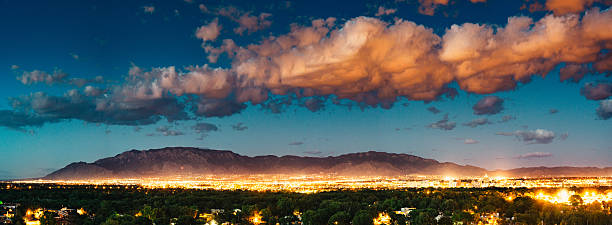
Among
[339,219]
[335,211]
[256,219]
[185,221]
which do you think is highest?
[335,211]

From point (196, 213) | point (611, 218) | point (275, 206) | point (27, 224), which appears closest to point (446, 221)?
point (611, 218)

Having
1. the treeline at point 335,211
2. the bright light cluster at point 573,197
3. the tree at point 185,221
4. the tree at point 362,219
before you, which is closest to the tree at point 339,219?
the treeline at point 335,211

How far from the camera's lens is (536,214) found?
65750mm

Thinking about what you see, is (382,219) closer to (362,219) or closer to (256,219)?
(362,219)

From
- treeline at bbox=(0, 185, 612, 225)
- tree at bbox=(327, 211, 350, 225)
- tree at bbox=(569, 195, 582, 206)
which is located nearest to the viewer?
tree at bbox=(327, 211, 350, 225)

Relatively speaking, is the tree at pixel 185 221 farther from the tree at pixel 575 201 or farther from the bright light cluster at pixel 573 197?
the bright light cluster at pixel 573 197

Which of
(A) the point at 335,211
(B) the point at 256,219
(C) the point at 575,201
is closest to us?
(A) the point at 335,211

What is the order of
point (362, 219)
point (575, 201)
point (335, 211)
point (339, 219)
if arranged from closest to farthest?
1. point (362, 219)
2. point (339, 219)
3. point (335, 211)
4. point (575, 201)

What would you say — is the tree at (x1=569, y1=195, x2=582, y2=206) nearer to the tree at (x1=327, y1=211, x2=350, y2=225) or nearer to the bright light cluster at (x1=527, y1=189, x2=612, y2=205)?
the bright light cluster at (x1=527, y1=189, x2=612, y2=205)

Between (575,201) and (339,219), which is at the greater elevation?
(575,201)

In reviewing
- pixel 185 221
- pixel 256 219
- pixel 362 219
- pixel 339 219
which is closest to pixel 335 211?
pixel 339 219

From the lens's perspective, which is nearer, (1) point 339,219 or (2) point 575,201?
(1) point 339,219

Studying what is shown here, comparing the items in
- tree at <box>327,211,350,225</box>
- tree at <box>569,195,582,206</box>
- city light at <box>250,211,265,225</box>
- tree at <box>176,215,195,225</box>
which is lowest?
city light at <box>250,211,265,225</box>

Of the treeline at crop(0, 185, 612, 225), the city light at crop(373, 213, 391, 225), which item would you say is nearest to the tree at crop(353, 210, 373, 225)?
the treeline at crop(0, 185, 612, 225)
